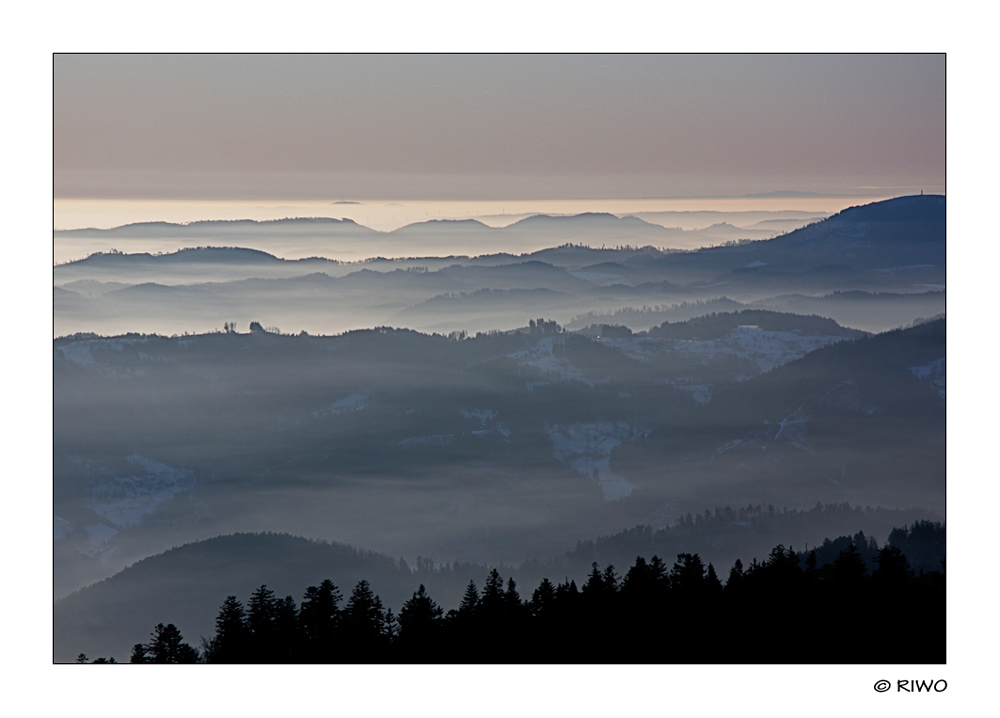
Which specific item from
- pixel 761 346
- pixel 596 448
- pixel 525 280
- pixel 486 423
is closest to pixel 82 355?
pixel 525 280

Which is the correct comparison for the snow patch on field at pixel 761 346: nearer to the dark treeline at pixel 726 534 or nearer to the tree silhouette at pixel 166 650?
the dark treeline at pixel 726 534

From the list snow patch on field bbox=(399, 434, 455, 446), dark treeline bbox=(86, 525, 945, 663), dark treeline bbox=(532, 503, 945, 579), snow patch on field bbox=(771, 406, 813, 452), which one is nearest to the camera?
dark treeline bbox=(86, 525, 945, 663)

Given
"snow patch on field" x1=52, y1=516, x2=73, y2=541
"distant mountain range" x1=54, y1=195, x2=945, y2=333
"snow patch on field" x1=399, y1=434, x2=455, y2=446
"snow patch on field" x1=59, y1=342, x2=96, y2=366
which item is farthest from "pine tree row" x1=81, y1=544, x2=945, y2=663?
"snow patch on field" x1=399, y1=434, x2=455, y2=446

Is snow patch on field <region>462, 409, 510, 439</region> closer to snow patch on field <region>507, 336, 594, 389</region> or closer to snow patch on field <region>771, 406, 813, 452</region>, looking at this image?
snow patch on field <region>507, 336, 594, 389</region>

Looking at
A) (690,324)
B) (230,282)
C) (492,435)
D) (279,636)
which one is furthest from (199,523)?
(279,636)

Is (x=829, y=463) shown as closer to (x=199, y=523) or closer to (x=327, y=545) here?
(x=327, y=545)

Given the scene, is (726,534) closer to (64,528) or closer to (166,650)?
(64,528)

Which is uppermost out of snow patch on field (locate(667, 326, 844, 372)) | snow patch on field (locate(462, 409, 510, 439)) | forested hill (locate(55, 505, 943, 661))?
snow patch on field (locate(667, 326, 844, 372))
